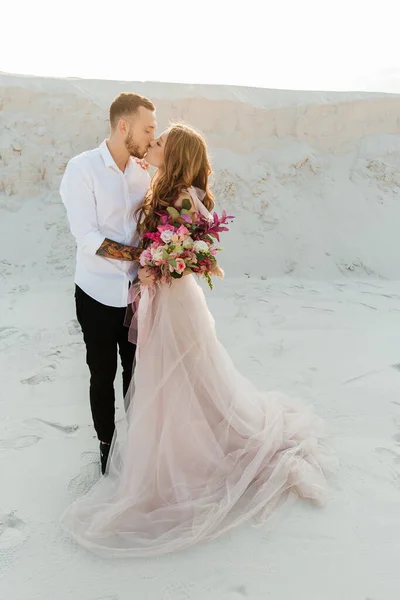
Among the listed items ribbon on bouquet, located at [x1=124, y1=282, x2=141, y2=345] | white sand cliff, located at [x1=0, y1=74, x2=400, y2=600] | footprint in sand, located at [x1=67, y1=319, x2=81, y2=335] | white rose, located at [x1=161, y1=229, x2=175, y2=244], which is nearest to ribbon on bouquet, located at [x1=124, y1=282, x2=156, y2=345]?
ribbon on bouquet, located at [x1=124, y1=282, x2=141, y2=345]

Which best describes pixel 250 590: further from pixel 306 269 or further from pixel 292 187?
pixel 292 187

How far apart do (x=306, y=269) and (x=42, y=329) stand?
3.90 meters

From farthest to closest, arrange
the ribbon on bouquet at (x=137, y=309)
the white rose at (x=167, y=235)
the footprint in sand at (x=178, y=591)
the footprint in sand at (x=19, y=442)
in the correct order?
the footprint in sand at (x=19, y=442) < the ribbon on bouquet at (x=137, y=309) < the white rose at (x=167, y=235) < the footprint in sand at (x=178, y=591)

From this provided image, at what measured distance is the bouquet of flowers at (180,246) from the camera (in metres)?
2.22

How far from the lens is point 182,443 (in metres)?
2.47

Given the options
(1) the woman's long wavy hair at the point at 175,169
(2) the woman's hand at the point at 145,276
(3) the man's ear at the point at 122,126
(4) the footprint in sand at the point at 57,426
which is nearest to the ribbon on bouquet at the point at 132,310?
(2) the woman's hand at the point at 145,276

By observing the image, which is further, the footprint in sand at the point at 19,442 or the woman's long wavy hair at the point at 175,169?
the footprint in sand at the point at 19,442

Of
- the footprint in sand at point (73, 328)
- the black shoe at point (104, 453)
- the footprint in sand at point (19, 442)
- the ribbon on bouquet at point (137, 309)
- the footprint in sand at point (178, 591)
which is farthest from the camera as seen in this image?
the footprint in sand at point (73, 328)

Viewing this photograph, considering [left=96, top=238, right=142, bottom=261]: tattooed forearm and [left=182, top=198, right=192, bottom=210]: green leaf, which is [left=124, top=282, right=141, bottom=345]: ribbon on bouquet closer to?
[left=96, top=238, right=142, bottom=261]: tattooed forearm

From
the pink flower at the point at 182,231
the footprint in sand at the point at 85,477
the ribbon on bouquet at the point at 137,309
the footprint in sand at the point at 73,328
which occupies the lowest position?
the footprint in sand at the point at 73,328

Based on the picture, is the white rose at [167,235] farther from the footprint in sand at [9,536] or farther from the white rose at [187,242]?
the footprint in sand at [9,536]

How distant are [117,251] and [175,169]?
0.48 meters

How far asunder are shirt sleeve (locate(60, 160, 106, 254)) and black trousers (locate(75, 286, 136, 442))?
12.5 inches

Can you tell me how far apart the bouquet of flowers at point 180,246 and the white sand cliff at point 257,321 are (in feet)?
4.03
